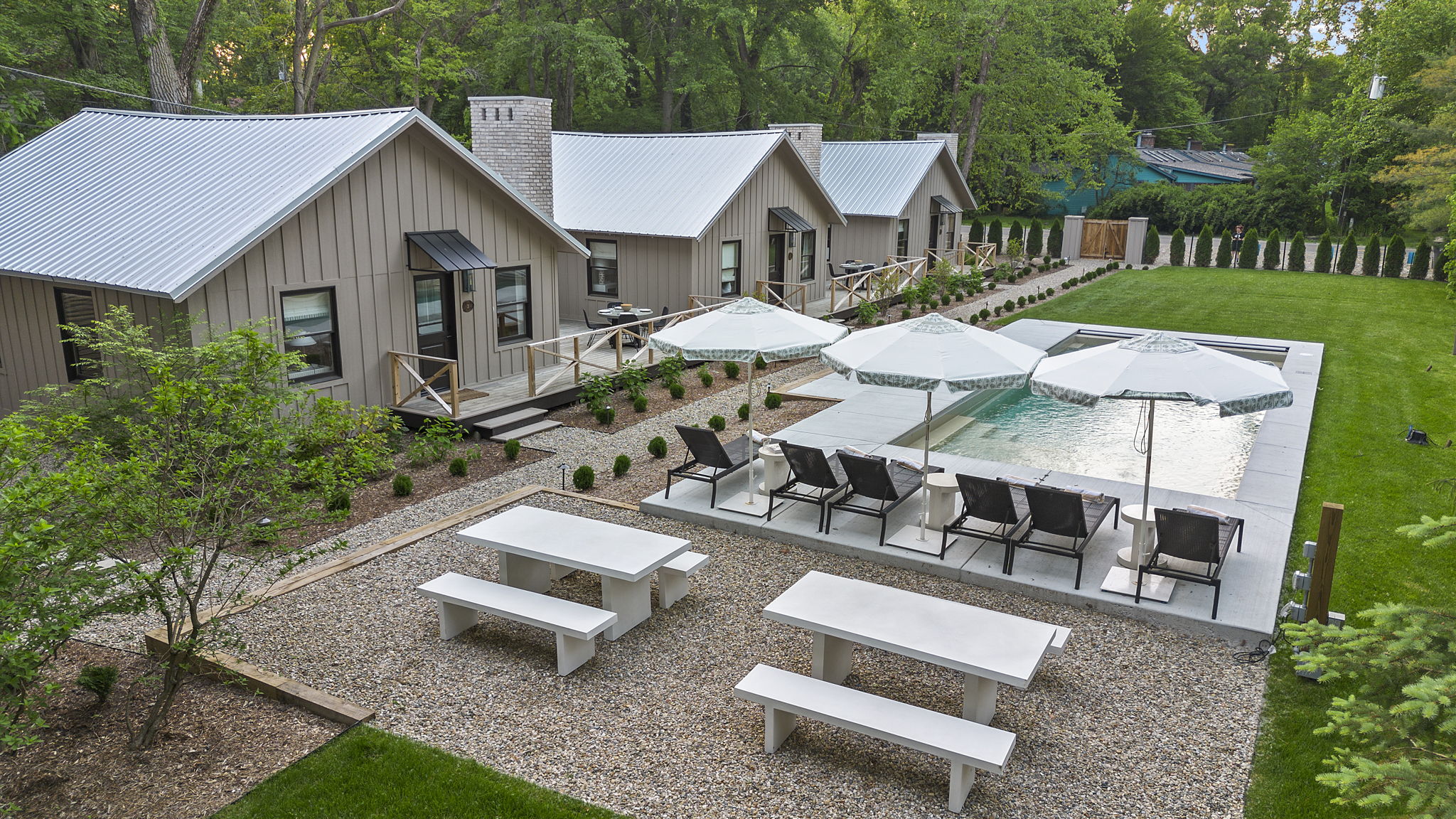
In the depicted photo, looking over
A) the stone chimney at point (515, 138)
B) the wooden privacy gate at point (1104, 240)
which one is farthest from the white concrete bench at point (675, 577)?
the wooden privacy gate at point (1104, 240)

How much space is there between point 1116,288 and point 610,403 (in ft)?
66.1

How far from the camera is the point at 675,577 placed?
804 cm

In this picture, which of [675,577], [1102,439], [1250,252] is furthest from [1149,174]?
[675,577]

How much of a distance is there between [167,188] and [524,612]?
9.88 metres

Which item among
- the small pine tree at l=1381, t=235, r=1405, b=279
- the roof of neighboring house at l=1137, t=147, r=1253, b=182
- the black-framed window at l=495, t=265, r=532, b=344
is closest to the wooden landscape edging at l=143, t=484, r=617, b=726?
the black-framed window at l=495, t=265, r=532, b=344

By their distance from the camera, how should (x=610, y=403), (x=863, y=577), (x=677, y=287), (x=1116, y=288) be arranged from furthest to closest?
(x=1116, y=288) → (x=677, y=287) → (x=610, y=403) → (x=863, y=577)

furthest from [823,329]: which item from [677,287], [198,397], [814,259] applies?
[814,259]

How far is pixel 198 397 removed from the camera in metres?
5.86

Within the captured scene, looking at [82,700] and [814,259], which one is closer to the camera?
[82,700]

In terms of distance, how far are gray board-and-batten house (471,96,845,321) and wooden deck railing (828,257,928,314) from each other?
1.16m

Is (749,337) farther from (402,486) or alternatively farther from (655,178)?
(655,178)

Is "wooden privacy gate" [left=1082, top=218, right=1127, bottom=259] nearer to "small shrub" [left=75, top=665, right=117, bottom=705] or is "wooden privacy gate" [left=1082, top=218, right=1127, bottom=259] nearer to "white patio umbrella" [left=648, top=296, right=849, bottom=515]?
"white patio umbrella" [left=648, top=296, right=849, bottom=515]

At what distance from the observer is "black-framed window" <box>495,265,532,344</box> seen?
15289 mm

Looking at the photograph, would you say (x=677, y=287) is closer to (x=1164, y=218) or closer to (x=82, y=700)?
(x=82, y=700)
